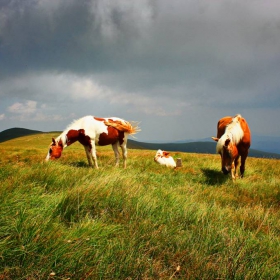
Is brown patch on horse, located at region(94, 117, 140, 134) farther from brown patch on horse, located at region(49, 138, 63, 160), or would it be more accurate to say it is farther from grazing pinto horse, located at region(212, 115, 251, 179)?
grazing pinto horse, located at region(212, 115, 251, 179)

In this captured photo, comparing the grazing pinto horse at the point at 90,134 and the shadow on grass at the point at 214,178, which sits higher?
the grazing pinto horse at the point at 90,134

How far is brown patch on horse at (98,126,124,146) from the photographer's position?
33.3 ft

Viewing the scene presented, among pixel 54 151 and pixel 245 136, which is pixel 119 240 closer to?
pixel 54 151

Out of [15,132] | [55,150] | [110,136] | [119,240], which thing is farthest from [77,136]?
[15,132]

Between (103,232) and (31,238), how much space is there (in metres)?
0.79

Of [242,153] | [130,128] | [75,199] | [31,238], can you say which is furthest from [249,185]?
[31,238]

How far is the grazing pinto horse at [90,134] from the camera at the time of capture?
949cm

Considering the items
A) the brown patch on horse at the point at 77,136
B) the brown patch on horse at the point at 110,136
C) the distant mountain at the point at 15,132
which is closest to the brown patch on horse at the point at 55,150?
the brown patch on horse at the point at 77,136

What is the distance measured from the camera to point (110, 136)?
10.3m

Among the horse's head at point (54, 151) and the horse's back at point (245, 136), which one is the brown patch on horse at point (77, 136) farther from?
the horse's back at point (245, 136)

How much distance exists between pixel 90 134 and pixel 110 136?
41.7 inches

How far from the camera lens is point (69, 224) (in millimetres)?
2910

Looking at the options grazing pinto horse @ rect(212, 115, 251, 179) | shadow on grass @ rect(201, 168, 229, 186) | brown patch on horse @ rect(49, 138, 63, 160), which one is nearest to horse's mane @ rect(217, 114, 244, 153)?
grazing pinto horse @ rect(212, 115, 251, 179)

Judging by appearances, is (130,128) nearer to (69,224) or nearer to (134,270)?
(69,224)
